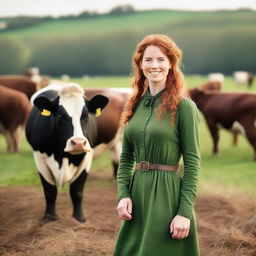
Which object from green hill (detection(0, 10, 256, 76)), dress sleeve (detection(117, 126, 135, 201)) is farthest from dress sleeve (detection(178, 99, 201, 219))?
green hill (detection(0, 10, 256, 76))

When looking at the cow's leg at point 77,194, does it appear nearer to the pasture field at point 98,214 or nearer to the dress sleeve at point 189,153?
the pasture field at point 98,214

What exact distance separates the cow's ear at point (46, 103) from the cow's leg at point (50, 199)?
0.92 metres

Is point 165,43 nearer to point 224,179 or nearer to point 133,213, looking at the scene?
point 133,213

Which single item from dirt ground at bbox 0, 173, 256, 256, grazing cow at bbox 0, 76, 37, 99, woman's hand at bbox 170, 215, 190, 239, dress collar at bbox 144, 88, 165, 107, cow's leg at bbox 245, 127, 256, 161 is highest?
Answer: dress collar at bbox 144, 88, 165, 107

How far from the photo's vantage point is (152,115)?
272 cm

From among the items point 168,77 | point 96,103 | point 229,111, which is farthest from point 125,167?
point 229,111

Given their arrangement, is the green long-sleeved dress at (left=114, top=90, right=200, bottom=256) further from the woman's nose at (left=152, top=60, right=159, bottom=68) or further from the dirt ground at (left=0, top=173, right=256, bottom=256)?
the dirt ground at (left=0, top=173, right=256, bottom=256)

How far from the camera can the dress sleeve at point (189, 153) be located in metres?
2.62

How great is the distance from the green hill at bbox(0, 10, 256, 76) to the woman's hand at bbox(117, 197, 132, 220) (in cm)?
2878

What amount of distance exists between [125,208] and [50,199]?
9.93 feet

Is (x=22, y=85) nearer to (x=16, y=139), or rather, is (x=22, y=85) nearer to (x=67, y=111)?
(x=16, y=139)

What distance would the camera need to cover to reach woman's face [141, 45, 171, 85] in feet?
8.84

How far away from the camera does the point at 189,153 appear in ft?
8.67

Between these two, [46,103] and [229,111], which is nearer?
[46,103]
